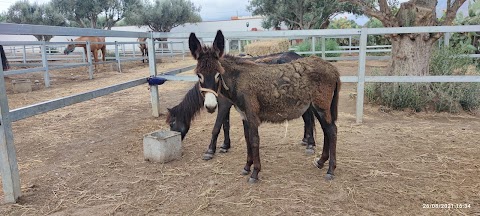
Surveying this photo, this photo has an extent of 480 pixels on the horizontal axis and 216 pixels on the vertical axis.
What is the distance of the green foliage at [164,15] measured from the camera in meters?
33.1

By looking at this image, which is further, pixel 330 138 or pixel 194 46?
pixel 330 138

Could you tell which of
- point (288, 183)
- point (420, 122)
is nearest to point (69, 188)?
point (288, 183)

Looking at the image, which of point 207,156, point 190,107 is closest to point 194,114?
point 190,107

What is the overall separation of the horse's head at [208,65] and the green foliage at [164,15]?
106 ft

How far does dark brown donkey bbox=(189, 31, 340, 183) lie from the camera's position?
324 centimetres

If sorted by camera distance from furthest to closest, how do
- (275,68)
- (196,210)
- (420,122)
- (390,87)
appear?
(390,87) < (420,122) < (275,68) < (196,210)

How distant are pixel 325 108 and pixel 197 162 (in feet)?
5.63

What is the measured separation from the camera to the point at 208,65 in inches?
114

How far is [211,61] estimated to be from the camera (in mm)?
2920

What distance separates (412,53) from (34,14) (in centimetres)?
3412

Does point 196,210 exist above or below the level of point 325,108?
below

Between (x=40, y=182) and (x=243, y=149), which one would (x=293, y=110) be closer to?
(x=243, y=149)

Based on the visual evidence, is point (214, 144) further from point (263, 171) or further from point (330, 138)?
point (330, 138)
